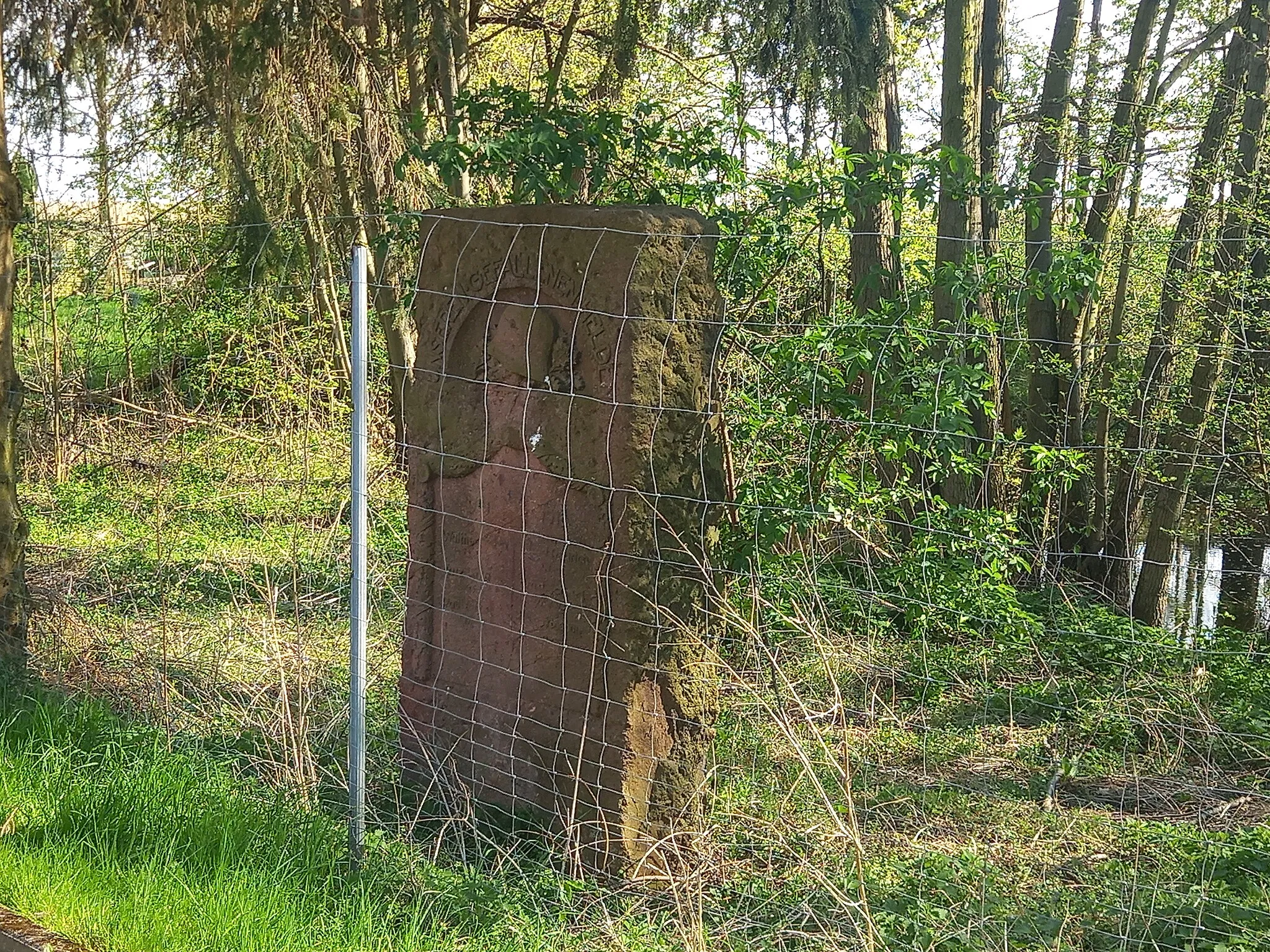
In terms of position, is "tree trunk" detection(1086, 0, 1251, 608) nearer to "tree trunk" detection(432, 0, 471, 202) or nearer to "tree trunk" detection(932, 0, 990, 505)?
"tree trunk" detection(932, 0, 990, 505)

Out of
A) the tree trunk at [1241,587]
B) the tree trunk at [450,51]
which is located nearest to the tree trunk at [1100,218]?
the tree trunk at [1241,587]

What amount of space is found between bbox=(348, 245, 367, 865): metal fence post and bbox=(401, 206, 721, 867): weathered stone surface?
1.44ft

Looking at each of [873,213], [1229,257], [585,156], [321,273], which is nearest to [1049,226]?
[1229,257]

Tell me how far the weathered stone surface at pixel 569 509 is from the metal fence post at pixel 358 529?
44 centimetres

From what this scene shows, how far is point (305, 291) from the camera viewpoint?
34.4 ft

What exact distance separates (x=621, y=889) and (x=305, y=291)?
811cm

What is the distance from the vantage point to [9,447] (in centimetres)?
504

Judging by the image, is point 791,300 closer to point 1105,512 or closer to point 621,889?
point 621,889

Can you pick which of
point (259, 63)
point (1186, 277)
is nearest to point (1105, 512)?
point (1186, 277)

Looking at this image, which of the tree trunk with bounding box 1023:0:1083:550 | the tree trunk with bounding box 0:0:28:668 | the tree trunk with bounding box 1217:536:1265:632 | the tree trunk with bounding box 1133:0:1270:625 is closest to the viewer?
the tree trunk with bounding box 0:0:28:668

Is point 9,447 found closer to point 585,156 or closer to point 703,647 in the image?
point 585,156

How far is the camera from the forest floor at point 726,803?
310 centimetres

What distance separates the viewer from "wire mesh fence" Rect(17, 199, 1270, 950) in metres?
3.48

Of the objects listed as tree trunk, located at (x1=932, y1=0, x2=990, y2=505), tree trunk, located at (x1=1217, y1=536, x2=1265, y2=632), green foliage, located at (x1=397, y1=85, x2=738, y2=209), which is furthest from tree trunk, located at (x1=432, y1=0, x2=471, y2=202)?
tree trunk, located at (x1=1217, y1=536, x2=1265, y2=632)
